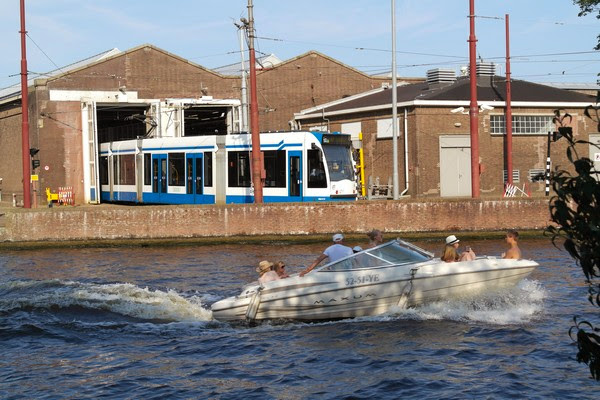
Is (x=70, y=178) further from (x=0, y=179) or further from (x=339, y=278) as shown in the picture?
(x=339, y=278)

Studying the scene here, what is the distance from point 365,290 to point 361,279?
24 cm

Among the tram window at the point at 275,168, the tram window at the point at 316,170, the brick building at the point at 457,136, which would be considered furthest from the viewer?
the brick building at the point at 457,136

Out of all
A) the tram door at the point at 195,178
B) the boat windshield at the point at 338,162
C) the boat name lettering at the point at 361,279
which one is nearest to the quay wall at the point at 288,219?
the boat windshield at the point at 338,162

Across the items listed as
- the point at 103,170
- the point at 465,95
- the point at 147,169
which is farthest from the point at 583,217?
the point at 103,170

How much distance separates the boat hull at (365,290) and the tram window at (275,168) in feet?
58.9

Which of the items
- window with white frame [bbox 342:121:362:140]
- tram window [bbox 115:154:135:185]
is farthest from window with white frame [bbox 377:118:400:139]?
tram window [bbox 115:154:135:185]

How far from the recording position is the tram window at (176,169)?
38844 millimetres

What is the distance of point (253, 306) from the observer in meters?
17.0

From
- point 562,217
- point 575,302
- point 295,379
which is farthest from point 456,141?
point 562,217

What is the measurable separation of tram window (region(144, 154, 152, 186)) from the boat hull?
82.4 ft

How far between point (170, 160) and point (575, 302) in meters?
24.2

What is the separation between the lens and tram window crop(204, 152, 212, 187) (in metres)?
37.3

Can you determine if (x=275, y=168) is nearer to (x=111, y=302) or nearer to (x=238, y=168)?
(x=238, y=168)

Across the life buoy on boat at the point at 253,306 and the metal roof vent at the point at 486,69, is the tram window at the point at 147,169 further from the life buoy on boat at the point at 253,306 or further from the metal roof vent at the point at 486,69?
the life buoy on boat at the point at 253,306
